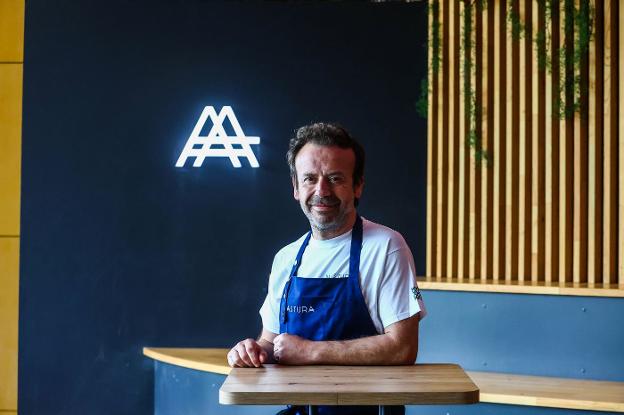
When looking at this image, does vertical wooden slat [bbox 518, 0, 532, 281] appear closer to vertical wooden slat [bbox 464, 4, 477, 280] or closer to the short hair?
vertical wooden slat [bbox 464, 4, 477, 280]

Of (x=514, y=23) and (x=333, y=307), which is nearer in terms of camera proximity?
(x=333, y=307)

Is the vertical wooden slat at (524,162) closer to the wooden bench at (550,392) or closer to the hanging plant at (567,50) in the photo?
the hanging plant at (567,50)

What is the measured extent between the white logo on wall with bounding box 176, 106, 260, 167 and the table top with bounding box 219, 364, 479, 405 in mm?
3942

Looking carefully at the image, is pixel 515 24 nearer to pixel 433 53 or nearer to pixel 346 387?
pixel 433 53

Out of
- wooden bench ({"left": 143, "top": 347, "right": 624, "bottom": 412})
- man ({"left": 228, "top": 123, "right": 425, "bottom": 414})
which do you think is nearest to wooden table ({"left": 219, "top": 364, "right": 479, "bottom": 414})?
man ({"left": 228, "top": 123, "right": 425, "bottom": 414})

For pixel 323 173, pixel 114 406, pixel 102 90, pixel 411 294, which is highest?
pixel 102 90

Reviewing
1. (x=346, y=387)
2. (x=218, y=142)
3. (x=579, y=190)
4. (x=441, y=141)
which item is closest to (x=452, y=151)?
(x=441, y=141)

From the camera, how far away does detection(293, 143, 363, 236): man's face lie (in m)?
2.90

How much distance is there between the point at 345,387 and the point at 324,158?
2.87 ft

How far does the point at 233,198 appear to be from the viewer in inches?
255

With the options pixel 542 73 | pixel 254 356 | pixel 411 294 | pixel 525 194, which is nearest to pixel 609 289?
pixel 525 194

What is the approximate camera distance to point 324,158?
2904 millimetres

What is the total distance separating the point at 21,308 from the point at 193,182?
5.03 feet

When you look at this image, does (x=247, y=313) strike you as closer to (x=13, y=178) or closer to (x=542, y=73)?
(x=13, y=178)
